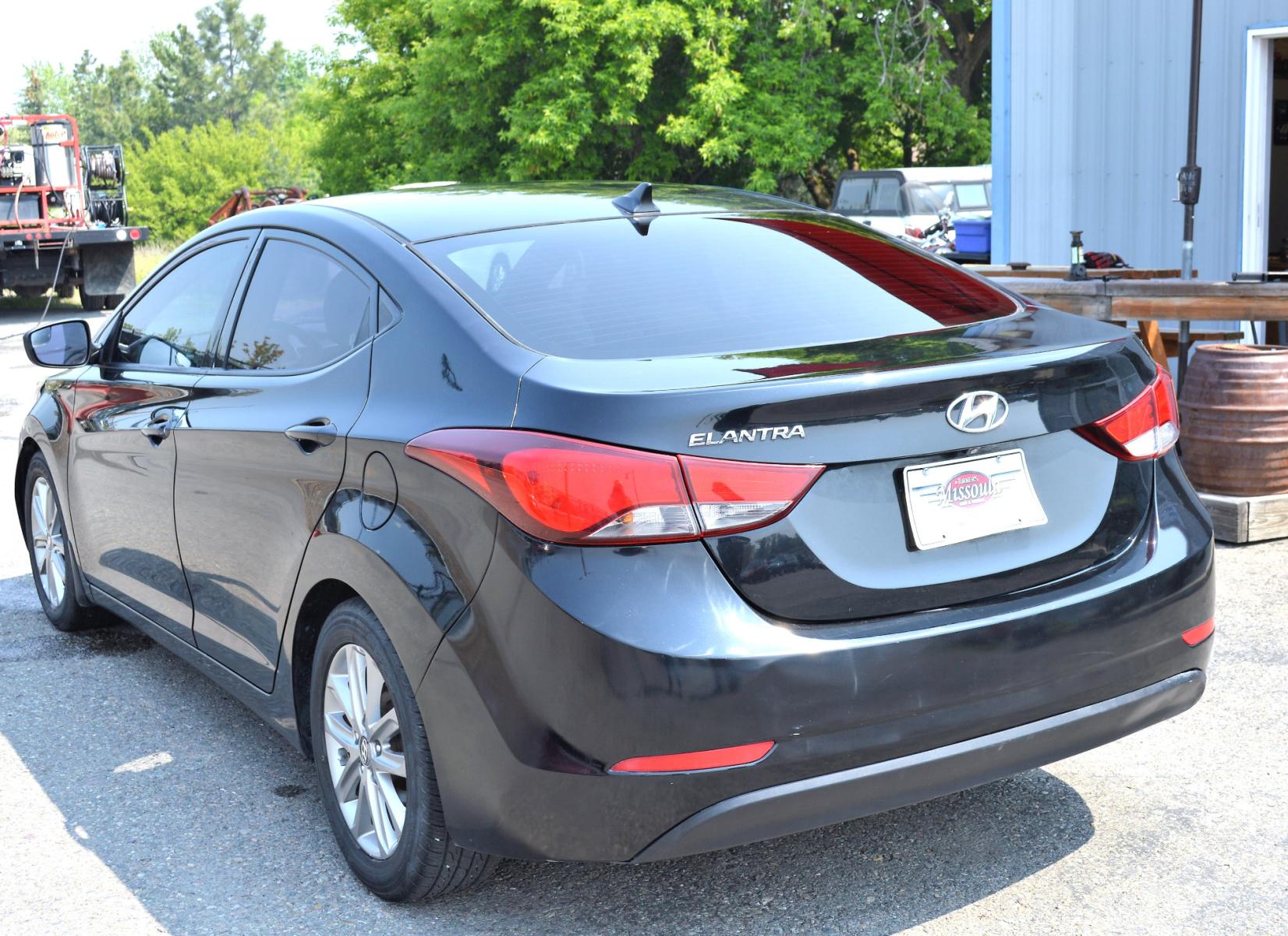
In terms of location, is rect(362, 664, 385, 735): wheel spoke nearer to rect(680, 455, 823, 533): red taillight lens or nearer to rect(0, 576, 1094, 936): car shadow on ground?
rect(0, 576, 1094, 936): car shadow on ground

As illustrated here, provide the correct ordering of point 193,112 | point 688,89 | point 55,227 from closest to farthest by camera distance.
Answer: point 55,227 < point 688,89 < point 193,112

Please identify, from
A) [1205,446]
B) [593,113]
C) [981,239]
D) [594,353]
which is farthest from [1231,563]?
[593,113]

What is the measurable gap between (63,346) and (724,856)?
9.35 feet

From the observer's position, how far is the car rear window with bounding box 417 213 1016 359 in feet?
9.95

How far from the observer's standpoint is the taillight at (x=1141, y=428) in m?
2.96

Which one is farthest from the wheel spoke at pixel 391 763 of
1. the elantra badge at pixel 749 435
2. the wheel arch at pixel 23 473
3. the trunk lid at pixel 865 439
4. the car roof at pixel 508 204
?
the wheel arch at pixel 23 473

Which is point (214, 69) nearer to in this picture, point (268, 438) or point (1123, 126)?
point (1123, 126)

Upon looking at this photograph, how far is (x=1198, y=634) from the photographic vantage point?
309cm

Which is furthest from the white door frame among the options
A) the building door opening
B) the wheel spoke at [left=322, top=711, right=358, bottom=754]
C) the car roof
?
the wheel spoke at [left=322, top=711, right=358, bottom=754]

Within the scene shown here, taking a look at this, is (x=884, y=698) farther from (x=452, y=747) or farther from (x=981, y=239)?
(x=981, y=239)

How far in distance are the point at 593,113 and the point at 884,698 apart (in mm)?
30375

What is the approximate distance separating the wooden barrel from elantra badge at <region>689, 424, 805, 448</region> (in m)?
4.17

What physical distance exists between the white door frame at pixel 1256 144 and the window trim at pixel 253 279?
8.18 metres

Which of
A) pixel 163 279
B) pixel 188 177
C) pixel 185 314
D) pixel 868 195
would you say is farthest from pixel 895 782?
pixel 188 177
